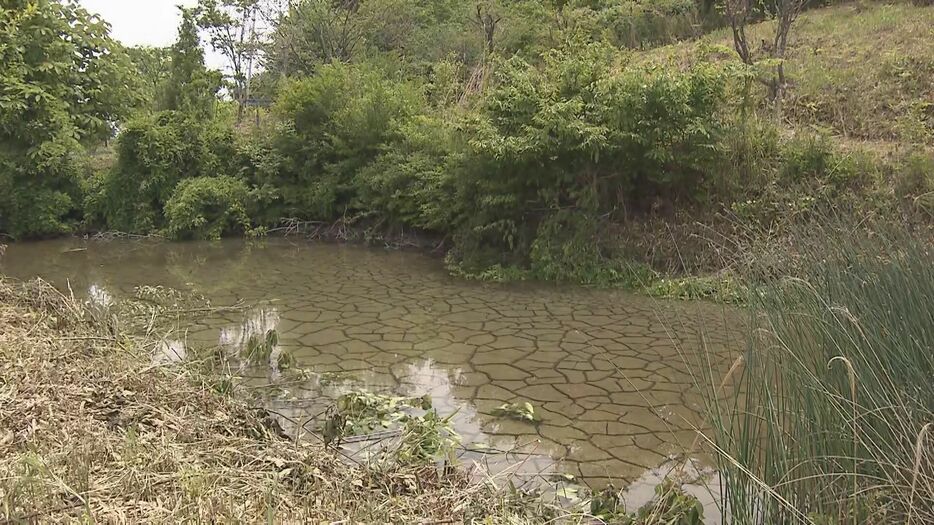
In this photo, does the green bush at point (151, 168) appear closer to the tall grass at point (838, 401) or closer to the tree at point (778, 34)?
the tree at point (778, 34)

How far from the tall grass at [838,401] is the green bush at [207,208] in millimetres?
10892

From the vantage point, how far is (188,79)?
13391 mm

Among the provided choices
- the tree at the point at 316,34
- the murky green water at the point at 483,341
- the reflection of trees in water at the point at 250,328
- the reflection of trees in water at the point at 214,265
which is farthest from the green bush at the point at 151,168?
the reflection of trees in water at the point at 250,328

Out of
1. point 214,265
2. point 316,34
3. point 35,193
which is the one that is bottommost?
point 214,265

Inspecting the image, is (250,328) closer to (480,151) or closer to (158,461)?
(480,151)

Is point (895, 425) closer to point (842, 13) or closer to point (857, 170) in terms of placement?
point (857, 170)

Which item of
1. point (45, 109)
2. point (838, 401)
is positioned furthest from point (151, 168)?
point (838, 401)

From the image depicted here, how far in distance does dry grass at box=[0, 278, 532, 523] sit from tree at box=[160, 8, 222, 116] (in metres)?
10.1

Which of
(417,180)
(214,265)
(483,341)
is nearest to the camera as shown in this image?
(483,341)

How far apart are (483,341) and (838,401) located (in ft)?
12.9

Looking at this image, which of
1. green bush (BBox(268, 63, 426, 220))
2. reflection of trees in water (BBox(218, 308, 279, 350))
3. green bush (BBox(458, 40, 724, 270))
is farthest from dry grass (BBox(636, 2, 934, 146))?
reflection of trees in water (BBox(218, 308, 279, 350))

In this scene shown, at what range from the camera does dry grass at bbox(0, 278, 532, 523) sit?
2387mm

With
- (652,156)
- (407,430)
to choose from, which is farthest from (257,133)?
(407,430)

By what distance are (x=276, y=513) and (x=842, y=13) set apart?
1508 centimetres
